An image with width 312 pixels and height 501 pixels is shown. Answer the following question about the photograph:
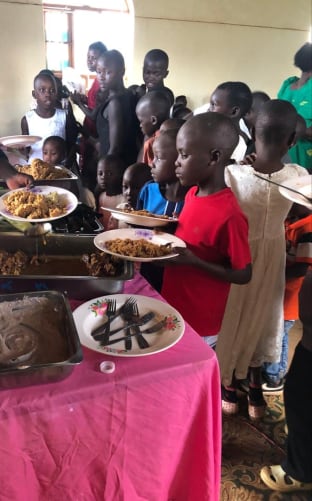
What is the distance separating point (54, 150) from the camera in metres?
1.41

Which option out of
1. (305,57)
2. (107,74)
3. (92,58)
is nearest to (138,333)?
(305,57)

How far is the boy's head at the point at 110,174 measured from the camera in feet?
5.01

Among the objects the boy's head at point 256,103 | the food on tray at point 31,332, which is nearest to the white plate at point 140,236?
the food on tray at point 31,332

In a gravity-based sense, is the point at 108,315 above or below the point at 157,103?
below

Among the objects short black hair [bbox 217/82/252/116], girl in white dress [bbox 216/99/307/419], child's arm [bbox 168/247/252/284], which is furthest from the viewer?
short black hair [bbox 217/82/252/116]

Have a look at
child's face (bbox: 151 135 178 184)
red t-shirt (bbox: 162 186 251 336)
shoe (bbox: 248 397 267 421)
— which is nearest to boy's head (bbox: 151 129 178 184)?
child's face (bbox: 151 135 178 184)

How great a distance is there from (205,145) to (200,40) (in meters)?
0.41

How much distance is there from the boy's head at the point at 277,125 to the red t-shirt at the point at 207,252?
187 mm

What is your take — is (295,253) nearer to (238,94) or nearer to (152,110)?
Result: (238,94)

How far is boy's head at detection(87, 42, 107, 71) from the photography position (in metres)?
1.10

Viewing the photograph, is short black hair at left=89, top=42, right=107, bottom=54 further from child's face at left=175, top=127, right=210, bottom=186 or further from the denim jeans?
the denim jeans

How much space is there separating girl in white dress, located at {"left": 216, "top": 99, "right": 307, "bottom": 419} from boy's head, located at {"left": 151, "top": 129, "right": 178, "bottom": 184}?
17 centimetres

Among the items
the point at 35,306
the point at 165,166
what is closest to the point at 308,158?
the point at 165,166

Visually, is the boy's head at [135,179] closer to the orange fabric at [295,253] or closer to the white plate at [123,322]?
the orange fabric at [295,253]
